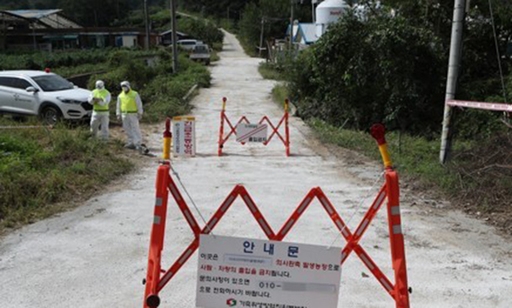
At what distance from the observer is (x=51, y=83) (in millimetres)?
16656

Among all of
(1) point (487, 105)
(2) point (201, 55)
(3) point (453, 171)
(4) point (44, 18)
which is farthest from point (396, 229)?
(4) point (44, 18)

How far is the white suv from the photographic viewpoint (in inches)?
620

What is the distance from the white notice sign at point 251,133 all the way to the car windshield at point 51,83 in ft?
22.8

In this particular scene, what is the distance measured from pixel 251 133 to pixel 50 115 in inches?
272

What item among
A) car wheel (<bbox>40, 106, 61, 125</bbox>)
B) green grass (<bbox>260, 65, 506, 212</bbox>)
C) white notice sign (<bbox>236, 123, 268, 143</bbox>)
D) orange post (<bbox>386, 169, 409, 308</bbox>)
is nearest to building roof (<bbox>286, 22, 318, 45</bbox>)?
car wheel (<bbox>40, 106, 61, 125</bbox>)

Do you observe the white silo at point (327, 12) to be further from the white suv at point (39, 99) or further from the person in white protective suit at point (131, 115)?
the person in white protective suit at point (131, 115)

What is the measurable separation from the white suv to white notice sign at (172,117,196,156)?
5.11 metres

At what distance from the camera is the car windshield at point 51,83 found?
641 inches

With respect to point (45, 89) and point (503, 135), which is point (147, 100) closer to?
point (45, 89)

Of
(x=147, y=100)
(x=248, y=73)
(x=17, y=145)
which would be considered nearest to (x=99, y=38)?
(x=248, y=73)

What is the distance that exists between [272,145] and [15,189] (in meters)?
7.59

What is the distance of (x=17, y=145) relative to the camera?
1032 centimetres

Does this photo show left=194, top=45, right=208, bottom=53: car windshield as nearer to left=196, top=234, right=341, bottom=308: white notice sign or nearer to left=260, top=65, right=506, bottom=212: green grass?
left=260, top=65, right=506, bottom=212: green grass

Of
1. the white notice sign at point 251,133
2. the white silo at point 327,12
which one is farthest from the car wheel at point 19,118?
the white silo at point 327,12
